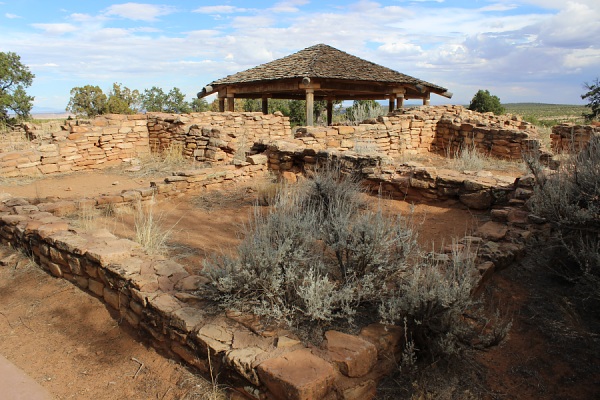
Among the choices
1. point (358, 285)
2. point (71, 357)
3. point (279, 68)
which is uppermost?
point (279, 68)

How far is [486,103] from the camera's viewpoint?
22.7 metres

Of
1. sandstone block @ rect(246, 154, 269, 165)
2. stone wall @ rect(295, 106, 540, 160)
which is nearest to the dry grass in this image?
sandstone block @ rect(246, 154, 269, 165)

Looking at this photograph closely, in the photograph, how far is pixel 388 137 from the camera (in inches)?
459

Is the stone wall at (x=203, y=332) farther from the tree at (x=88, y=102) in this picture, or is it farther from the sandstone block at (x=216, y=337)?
the tree at (x=88, y=102)

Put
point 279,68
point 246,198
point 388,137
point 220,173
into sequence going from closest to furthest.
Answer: point 246,198, point 220,173, point 388,137, point 279,68

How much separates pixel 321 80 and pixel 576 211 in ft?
37.4

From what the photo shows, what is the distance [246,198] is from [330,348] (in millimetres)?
4963

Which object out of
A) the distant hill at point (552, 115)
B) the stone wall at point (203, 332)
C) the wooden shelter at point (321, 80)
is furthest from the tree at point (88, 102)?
the distant hill at point (552, 115)

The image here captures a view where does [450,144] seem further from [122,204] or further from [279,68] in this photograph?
[122,204]

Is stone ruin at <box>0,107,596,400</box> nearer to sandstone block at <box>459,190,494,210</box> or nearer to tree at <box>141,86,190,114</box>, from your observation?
sandstone block at <box>459,190,494,210</box>

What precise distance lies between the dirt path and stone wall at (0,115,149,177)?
6.80 m

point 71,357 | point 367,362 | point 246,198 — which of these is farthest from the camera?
point 246,198

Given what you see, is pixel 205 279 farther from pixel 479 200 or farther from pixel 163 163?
pixel 163 163

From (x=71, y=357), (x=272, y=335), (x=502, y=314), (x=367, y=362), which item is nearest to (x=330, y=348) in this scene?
(x=367, y=362)
